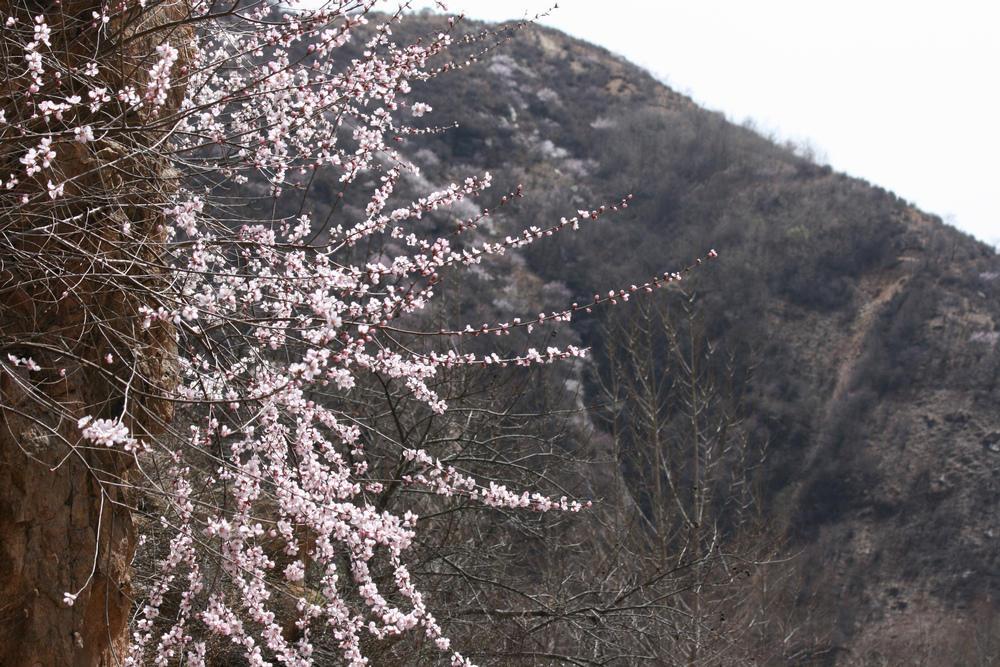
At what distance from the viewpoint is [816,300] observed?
3638 centimetres

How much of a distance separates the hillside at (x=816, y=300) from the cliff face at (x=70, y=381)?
790 inches

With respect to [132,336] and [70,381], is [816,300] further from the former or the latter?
[70,381]

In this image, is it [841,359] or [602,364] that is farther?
[841,359]

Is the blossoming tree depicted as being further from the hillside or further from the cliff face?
the hillside

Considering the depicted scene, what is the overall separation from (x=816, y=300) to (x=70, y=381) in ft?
115

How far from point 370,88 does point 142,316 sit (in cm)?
152

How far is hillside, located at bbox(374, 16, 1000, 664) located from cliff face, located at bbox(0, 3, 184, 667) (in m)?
20.1

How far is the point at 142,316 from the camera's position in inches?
146

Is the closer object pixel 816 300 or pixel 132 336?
pixel 132 336

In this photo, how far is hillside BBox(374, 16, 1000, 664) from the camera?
89.1 feet

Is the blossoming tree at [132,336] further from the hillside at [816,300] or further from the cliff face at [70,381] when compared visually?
the hillside at [816,300]

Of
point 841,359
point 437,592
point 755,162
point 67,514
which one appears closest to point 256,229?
point 67,514

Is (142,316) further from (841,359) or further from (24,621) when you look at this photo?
(841,359)

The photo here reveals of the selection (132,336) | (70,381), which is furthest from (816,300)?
(70,381)
